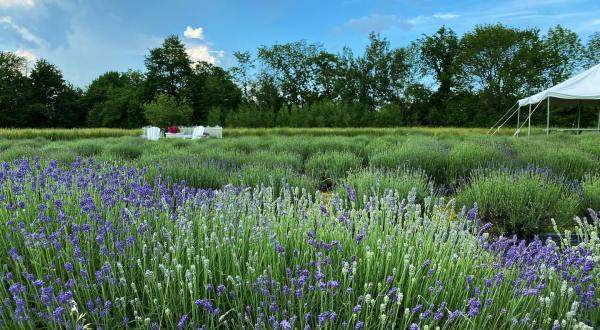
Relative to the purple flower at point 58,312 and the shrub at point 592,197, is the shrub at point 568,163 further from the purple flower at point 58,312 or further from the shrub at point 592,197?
the purple flower at point 58,312

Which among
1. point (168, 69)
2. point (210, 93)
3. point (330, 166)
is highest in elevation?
point (168, 69)

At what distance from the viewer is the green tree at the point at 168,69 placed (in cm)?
4594

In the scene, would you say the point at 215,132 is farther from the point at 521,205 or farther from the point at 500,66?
the point at 500,66

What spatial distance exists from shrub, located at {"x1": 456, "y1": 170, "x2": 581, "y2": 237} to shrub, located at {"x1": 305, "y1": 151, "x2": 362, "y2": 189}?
2.53 metres

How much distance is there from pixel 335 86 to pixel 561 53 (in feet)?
66.7

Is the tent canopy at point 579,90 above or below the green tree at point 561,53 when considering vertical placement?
below

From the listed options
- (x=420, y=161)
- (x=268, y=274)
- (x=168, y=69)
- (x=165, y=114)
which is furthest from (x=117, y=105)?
(x=268, y=274)

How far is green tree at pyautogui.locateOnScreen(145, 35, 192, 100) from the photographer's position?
4594 centimetres

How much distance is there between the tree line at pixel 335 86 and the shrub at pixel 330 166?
2819 cm

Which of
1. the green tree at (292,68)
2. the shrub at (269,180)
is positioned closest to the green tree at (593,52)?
the green tree at (292,68)

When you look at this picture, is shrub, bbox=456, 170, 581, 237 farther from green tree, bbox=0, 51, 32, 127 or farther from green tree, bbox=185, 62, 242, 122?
green tree, bbox=0, 51, 32, 127

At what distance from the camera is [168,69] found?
154 feet

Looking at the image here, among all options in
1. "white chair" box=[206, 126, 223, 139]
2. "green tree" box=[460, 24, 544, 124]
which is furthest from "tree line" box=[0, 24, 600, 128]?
"white chair" box=[206, 126, 223, 139]

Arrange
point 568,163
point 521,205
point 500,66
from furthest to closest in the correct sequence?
point 500,66, point 568,163, point 521,205
